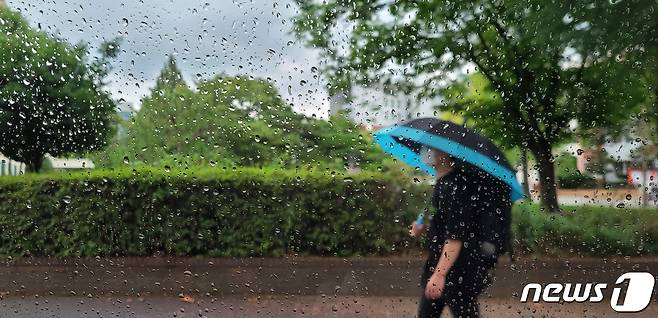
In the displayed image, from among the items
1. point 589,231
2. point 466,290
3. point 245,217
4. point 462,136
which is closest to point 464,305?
point 466,290

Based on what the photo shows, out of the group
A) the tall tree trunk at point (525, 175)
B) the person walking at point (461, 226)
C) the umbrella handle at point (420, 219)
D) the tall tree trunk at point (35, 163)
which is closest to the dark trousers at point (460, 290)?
the person walking at point (461, 226)

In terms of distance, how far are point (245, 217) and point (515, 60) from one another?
3.49 feet

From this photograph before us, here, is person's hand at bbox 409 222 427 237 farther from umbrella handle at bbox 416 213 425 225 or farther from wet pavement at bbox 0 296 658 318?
wet pavement at bbox 0 296 658 318

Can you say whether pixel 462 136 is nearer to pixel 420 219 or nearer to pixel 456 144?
pixel 456 144

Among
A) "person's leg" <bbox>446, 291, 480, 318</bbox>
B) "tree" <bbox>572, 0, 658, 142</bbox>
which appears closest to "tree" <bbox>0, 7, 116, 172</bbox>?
"person's leg" <bbox>446, 291, 480, 318</bbox>

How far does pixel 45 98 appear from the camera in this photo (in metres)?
2.21

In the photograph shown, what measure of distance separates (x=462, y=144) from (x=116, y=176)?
1.19 meters

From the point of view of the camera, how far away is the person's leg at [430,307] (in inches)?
74.4

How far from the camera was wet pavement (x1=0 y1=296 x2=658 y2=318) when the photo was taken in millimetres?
2045

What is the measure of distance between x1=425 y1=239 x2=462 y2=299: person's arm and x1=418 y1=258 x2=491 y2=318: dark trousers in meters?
0.02

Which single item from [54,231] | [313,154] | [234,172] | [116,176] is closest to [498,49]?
[313,154]

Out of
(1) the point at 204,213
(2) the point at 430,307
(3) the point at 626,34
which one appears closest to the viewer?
(3) the point at 626,34

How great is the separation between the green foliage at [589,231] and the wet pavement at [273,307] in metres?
0.24

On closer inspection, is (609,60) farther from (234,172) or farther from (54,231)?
(54,231)
